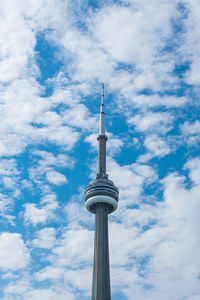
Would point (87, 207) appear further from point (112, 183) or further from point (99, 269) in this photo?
point (99, 269)

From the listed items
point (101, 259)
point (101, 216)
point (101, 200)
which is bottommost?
point (101, 259)

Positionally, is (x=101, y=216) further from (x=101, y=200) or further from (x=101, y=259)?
(x=101, y=259)

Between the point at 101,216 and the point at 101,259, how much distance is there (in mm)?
15333

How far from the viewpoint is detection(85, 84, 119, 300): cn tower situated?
122 meters

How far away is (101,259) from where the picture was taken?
408 ft

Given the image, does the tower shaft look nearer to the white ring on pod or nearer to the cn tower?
the cn tower

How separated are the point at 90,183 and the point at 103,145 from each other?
19781mm

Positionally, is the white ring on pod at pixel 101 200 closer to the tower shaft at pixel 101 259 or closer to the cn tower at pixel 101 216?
the cn tower at pixel 101 216

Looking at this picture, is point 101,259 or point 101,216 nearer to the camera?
point 101,259

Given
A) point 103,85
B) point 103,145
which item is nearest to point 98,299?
point 103,145

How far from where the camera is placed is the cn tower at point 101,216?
122m

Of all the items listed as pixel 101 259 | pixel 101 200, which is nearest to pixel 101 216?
pixel 101 200

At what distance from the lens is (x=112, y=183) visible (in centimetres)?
13862

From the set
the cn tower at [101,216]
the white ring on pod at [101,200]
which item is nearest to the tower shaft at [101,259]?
the cn tower at [101,216]
